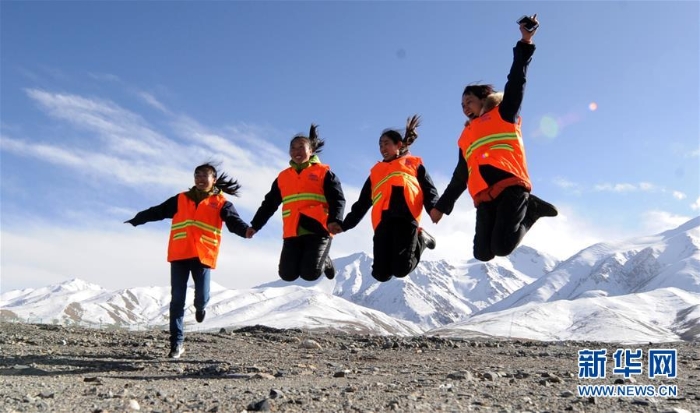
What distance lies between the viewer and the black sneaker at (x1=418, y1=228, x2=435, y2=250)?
29.4ft

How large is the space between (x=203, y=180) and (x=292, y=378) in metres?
4.80

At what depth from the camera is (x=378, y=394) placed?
507 centimetres

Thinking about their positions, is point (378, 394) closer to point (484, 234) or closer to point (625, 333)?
point (484, 234)

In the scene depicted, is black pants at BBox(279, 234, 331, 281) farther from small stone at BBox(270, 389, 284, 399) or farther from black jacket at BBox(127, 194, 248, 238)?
small stone at BBox(270, 389, 284, 399)

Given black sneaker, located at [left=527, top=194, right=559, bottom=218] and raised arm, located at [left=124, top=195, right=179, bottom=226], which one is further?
raised arm, located at [left=124, top=195, right=179, bottom=226]

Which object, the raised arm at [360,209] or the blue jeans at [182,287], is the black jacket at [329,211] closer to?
the raised arm at [360,209]

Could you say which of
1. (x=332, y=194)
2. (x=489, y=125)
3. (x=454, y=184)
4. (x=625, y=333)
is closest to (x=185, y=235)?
(x=332, y=194)

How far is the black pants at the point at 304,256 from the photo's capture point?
9133 mm

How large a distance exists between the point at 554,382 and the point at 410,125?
501cm

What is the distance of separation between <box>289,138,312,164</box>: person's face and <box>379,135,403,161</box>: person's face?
55.5 inches

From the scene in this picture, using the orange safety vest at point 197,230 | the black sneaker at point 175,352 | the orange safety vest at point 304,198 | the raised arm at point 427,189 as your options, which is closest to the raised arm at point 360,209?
the orange safety vest at point 304,198

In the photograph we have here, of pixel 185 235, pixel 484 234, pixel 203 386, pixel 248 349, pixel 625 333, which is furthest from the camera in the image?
pixel 625 333

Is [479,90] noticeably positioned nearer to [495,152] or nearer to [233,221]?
[495,152]

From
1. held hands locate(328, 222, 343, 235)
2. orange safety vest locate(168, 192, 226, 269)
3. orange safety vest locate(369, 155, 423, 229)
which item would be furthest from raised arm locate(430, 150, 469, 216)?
orange safety vest locate(168, 192, 226, 269)
